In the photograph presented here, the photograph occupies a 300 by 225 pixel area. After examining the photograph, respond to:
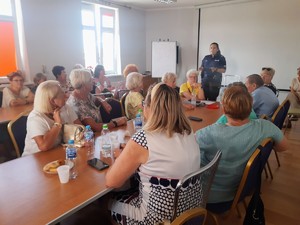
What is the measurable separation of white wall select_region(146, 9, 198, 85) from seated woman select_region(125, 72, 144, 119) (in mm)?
4657

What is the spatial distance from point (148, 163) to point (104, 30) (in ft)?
20.6

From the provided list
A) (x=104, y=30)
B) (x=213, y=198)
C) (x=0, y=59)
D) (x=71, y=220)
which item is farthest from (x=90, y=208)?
(x=104, y=30)

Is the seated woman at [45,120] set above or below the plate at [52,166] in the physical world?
above

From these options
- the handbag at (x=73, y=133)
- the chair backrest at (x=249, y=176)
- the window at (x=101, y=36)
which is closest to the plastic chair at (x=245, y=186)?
the chair backrest at (x=249, y=176)

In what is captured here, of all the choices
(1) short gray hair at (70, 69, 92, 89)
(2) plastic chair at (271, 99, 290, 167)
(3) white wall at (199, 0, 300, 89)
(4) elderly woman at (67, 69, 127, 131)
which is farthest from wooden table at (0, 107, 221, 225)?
(3) white wall at (199, 0, 300, 89)

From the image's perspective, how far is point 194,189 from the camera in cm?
130

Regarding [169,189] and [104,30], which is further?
[104,30]

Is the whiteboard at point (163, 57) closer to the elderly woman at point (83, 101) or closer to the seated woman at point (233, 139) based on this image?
Answer: the elderly woman at point (83, 101)

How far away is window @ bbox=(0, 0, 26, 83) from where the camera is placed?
485 cm

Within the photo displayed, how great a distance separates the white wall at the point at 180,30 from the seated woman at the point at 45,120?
5994 mm

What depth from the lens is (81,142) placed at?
1.89 m

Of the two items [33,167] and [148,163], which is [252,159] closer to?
[148,163]

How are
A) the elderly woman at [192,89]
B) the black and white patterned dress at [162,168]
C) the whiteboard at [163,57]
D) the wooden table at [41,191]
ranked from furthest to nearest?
the whiteboard at [163,57] → the elderly woman at [192,89] → the black and white patterned dress at [162,168] → the wooden table at [41,191]

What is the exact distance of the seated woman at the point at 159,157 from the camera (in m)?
1.27
